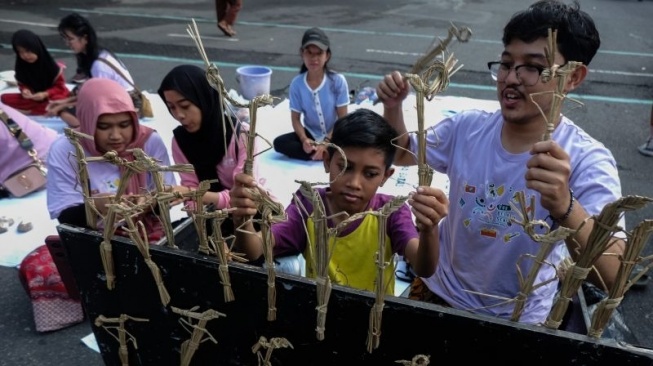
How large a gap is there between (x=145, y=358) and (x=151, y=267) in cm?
30

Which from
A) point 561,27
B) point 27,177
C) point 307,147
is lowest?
point 27,177

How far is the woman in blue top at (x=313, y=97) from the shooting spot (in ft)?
11.9

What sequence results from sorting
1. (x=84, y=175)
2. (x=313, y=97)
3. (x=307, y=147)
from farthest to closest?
(x=313, y=97) < (x=307, y=147) < (x=84, y=175)

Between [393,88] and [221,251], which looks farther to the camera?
[393,88]

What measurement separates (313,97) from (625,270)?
3005mm

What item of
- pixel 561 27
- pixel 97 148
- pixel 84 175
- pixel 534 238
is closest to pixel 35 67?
pixel 97 148

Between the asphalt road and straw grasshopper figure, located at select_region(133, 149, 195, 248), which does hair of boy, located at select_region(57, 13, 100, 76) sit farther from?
straw grasshopper figure, located at select_region(133, 149, 195, 248)

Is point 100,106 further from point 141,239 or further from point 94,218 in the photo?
point 141,239

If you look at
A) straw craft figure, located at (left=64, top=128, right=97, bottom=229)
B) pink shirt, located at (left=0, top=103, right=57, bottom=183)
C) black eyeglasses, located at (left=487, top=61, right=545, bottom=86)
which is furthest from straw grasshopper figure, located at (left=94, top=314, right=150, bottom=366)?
pink shirt, located at (left=0, top=103, right=57, bottom=183)

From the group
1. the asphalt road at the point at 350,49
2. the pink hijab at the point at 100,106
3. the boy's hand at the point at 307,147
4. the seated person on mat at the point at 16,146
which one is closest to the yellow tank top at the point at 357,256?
the pink hijab at the point at 100,106

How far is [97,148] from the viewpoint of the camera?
84.0 inches

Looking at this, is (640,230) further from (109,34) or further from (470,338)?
(109,34)

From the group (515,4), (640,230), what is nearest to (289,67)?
(640,230)

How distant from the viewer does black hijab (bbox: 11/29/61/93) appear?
13.9 feet
